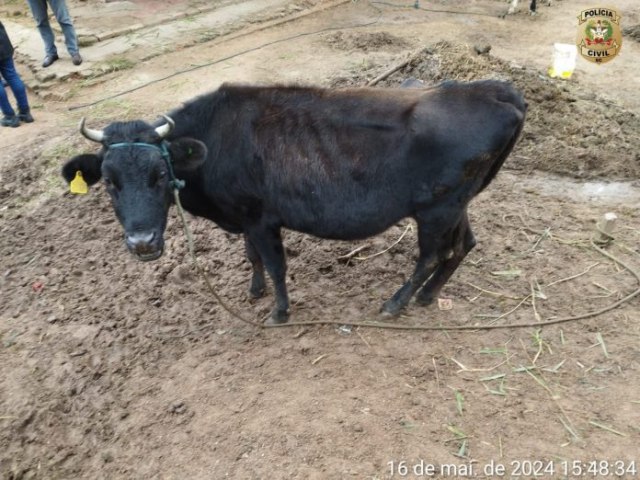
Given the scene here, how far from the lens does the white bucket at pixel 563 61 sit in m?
8.52

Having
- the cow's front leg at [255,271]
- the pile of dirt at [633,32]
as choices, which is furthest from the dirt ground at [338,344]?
the pile of dirt at [633,32]

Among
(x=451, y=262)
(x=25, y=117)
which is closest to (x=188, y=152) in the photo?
(x=451, y=262)

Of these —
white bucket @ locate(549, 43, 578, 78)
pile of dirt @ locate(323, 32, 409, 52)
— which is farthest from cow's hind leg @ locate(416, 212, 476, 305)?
pile of dirt @ locate(323, 32, 409, 52)

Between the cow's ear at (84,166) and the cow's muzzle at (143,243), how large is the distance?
2.28ft

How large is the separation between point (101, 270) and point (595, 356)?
186 inches

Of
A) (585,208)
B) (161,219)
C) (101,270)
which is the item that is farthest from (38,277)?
(585,208)

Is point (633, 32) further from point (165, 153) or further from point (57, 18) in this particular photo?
point (57, 18)

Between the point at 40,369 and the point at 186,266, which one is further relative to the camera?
the point at 186,266

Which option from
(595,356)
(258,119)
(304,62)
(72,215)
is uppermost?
(258,119)

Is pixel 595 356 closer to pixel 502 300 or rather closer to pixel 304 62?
pixel 502 300

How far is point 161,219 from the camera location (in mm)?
3973

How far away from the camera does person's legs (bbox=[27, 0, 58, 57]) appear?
9762 millimetres

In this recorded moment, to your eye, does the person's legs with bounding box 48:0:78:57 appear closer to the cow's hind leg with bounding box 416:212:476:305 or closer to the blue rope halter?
the blue rope halter

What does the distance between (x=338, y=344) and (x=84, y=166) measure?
2.51m
